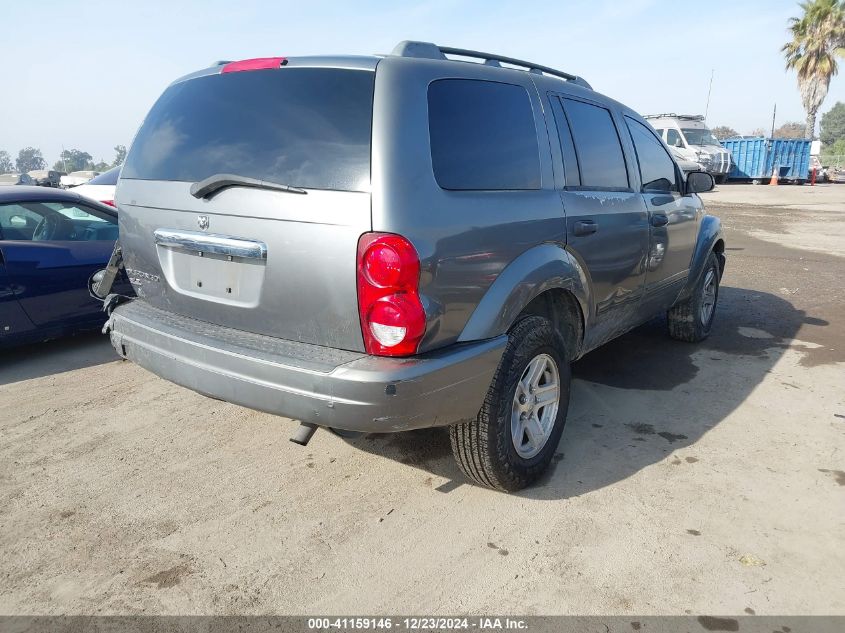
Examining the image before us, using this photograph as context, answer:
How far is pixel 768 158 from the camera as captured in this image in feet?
100

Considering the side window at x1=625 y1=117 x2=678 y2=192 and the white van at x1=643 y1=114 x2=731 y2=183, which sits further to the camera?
the white van at x1=643 y1=114 x2=731 y2=183

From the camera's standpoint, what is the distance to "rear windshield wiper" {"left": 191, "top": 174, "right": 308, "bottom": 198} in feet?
8.13

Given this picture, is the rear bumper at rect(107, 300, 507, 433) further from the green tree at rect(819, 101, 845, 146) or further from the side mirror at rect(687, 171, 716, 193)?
the green tree at rect(819, 101, 845, 146)

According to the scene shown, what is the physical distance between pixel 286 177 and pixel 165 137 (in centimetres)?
92

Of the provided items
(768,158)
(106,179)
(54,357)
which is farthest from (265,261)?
(768,158)

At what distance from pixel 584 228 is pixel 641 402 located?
4.77 feet

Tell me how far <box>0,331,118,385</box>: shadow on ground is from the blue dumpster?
31.6 metres

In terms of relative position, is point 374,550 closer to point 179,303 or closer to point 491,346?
point 491,346

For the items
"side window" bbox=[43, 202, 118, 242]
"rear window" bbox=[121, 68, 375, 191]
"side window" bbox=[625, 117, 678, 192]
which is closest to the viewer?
"rear window" bbox=[121, 68, 375, 191]

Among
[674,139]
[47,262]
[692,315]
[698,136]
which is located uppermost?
[698,136]

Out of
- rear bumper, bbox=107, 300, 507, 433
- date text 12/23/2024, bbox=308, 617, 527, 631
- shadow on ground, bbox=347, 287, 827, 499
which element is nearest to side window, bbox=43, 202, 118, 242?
rear bumper, bbox=107, 300, 507, 433

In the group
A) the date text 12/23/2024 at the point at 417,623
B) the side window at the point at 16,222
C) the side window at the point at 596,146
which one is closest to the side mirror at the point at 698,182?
the side window at the point at 596,146

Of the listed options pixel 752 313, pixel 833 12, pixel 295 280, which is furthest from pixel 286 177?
pixel 833 12

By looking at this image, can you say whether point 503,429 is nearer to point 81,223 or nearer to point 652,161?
point 652,161
